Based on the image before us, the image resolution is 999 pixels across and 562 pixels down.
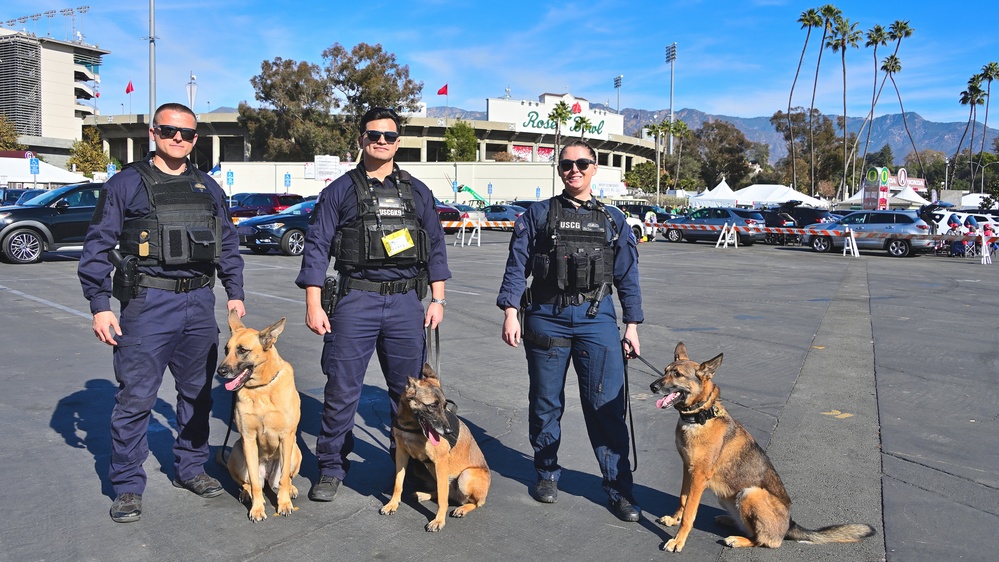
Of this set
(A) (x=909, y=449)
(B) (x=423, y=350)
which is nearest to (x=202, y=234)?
(B) (x=423, y=350)

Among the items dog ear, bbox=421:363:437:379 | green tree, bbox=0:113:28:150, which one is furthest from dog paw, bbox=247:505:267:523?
green tree, bbox=0:113:28:150

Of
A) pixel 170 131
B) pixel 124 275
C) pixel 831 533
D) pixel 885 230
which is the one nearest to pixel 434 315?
pixel 124 275

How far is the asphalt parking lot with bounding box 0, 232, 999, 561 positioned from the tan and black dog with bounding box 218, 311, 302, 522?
183 millimetres

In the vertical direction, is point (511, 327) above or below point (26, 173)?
below

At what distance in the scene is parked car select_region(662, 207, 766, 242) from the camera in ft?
100

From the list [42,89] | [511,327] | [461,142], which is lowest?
[511,327]

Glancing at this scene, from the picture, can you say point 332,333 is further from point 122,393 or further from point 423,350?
point 122,393

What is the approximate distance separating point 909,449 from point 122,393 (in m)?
4.90

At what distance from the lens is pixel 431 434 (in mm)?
3641

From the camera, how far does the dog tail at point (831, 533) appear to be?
11.5ft

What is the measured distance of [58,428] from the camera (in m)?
5.13

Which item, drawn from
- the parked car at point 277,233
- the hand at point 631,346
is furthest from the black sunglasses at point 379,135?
the parked car at point 277,233

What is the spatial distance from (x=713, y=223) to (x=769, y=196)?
21.1 meters

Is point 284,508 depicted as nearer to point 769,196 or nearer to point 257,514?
point 257,514
